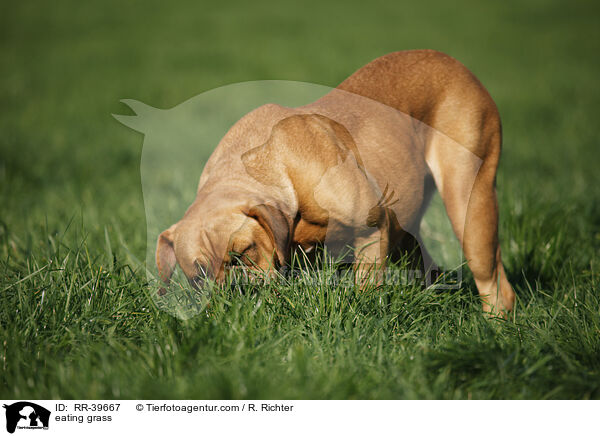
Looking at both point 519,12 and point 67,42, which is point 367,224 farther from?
point 519,12

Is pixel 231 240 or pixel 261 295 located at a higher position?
pixel 231 240

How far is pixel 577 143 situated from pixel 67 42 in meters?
10.3

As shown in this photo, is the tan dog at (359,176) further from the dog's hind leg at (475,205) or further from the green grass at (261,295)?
the green grass at (261,295)

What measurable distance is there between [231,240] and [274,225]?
206 millimetres

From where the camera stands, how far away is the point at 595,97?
9.05 metres

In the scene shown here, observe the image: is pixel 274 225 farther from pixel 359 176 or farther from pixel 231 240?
pixel 359 176

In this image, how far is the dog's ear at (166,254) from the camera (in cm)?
270

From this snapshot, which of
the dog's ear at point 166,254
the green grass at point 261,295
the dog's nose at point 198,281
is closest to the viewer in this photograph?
the green grass at point 261,295

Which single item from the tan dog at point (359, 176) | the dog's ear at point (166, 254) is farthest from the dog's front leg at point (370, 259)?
the dog's ear at point (166, 254)

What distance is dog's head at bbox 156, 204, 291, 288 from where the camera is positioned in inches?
94.2

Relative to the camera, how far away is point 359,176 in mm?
2701

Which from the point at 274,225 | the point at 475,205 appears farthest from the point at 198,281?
the point at 475,205
